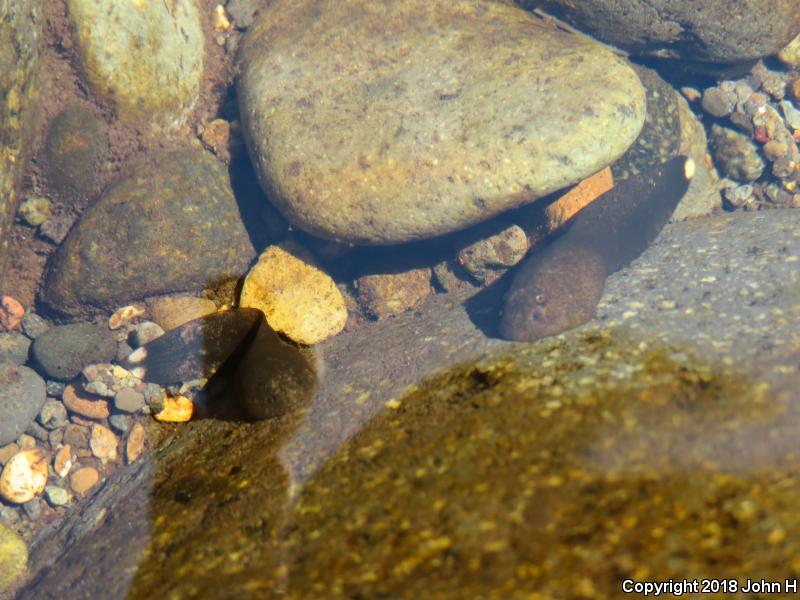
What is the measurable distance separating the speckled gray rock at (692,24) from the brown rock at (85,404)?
6.90 meters

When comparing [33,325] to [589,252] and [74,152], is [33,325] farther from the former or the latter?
[589,252]

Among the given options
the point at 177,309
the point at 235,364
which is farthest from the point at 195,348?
the point at 235,364

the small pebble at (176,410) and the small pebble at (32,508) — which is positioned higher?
the small pebble at (176,410)

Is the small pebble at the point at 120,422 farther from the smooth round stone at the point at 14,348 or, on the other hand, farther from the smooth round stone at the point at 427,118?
the smooth round stone at the point at 427,118

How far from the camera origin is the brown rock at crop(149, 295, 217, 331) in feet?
18.8

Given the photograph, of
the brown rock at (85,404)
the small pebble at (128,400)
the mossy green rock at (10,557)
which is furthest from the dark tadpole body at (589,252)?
the brown rock at (85,404)

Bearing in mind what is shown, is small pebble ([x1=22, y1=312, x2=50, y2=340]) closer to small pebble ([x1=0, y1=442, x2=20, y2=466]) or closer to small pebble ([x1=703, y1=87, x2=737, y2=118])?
small pebble ([x1=0, y1=442, x2=20, y2=466])

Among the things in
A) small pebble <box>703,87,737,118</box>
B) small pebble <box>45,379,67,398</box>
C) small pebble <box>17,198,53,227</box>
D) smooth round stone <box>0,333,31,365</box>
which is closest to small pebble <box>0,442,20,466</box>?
small pebble <box>45,379,67,398</box>

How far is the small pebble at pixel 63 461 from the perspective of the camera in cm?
554

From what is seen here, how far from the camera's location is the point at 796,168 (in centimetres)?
704

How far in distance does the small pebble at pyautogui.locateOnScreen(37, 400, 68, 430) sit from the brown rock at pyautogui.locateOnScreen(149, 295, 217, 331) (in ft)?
4.38

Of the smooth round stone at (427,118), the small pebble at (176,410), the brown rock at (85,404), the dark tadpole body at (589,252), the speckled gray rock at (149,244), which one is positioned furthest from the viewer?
the speckled gray rock at (149,244)

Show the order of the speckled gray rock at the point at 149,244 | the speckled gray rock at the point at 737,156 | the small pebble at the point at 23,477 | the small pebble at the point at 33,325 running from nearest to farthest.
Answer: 1. the small pebble at the point at 23,477
2. the speckled gray rock at the point at 149,244
3. the small pebble at the point at 33,325
4. the speckled gray rock at the point at 737,156

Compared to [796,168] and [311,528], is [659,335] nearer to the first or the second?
[311,528]
